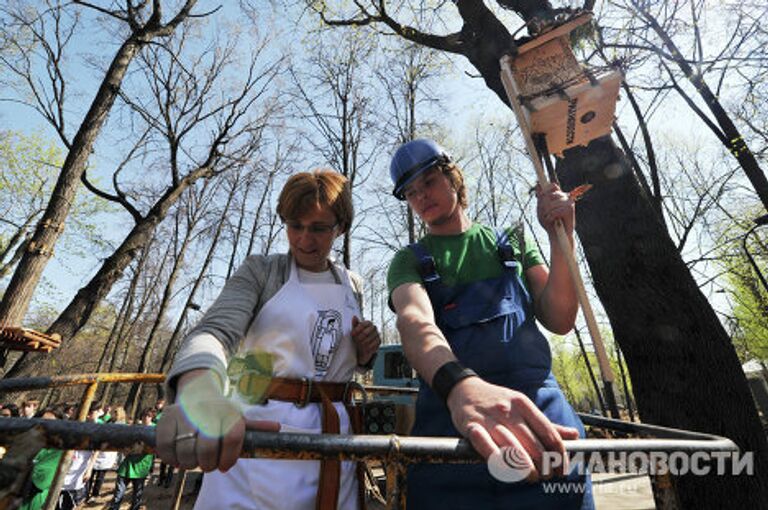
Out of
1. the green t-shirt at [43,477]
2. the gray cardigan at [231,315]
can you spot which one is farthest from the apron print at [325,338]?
the green t-shirt at [43,477]

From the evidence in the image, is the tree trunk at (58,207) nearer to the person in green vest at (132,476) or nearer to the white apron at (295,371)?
the white apron at (295,371)

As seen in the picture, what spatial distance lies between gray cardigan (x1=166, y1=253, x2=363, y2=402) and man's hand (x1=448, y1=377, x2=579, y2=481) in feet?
1.95

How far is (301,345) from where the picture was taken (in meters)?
1.46

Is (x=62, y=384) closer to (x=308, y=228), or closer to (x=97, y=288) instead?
(x=308, y=228)

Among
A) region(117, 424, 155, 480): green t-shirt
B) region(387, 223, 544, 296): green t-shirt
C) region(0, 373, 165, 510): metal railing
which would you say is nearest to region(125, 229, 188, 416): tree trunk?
region(117, 424, 155, 480): green t-shirt

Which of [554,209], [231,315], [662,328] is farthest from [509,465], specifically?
[662,328]

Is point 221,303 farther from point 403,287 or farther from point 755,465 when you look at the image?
point 755,465

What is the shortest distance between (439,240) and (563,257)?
493 mm

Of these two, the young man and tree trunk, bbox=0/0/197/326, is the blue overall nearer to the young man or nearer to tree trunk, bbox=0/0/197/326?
the young man

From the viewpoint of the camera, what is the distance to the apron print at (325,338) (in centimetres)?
151

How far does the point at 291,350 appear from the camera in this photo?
1.43 metres

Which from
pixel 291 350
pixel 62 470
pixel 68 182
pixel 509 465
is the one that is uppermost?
pixel 68 182

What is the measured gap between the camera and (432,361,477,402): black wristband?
1.04m

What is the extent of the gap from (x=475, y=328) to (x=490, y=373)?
6.5 inches
